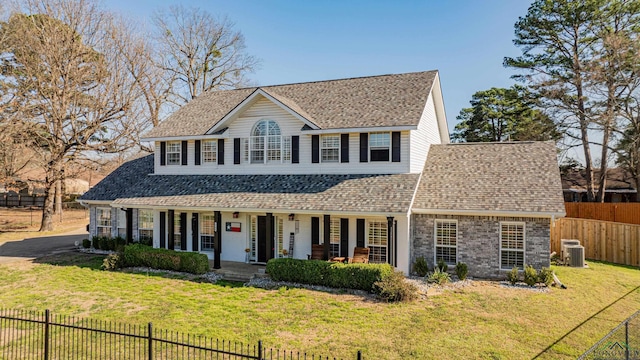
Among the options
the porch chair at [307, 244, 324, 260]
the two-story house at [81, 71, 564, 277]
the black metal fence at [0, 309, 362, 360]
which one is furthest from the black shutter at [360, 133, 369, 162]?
the black metal fence at [0, 309, 362, 360]

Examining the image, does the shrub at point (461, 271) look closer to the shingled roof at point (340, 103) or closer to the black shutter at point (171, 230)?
the shingled roof at point (340, 103)

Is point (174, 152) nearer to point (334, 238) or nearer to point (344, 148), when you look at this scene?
point (344, 148)

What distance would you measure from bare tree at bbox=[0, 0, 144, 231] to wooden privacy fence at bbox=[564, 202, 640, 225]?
33.7 metres

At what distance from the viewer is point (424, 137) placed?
19125 millimetres

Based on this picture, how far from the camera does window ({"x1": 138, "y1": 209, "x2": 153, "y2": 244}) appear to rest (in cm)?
2053

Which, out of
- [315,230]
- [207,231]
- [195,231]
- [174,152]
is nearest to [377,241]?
[315,230]

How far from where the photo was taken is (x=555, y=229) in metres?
21.2

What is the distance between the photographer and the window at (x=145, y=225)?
67.4 ft

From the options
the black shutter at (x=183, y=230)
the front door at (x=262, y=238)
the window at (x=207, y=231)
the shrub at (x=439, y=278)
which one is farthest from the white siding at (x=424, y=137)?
the black shutter at (x=183, y=230)

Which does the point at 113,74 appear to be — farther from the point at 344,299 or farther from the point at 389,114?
the point at 344,299

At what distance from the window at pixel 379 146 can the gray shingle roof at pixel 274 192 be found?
947 millimetres

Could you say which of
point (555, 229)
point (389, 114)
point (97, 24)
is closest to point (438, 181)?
point (389, 114)

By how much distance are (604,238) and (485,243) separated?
997 cm

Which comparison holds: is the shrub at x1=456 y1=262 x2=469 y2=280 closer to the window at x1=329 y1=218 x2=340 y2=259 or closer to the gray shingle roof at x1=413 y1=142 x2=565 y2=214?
the gray shingle roof at x1=413 y1=142 x2=565 y2=214
